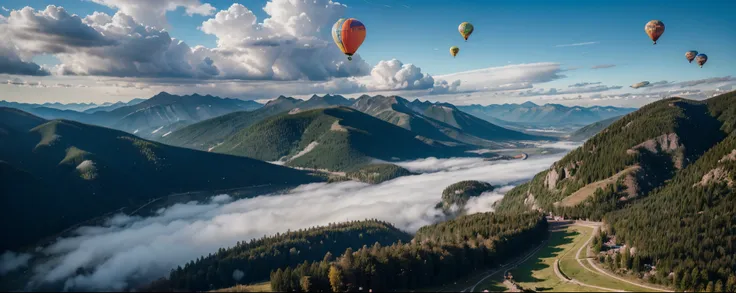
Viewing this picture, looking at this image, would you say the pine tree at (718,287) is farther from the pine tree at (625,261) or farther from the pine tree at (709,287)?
the pine tree at (625,261)

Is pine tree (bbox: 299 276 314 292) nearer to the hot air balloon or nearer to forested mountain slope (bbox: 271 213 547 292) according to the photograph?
forested mountain slope (bbox: 271 213 547 292)

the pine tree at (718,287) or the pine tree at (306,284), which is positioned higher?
the pine tree at (306,284)

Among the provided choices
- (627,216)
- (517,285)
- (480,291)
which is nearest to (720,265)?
(627,216)

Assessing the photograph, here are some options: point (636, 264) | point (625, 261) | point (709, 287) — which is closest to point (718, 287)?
point (709, 287)

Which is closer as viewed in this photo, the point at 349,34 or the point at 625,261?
the point at 625,261

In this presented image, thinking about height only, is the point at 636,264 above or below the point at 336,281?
above

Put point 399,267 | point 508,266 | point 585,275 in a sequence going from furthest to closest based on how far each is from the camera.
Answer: point 508,266 < point 399,267 < point 585,275

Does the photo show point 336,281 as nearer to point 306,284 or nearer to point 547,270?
point 306,284

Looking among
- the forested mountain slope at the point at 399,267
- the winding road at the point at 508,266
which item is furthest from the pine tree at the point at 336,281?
the winding road at the point at 508,266
